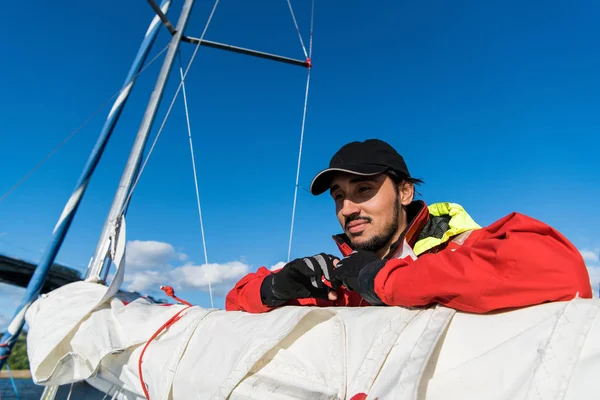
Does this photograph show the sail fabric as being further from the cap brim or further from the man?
the cap brim

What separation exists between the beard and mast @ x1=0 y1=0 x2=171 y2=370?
2390 mm

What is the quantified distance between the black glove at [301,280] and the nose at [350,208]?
368 millimetres

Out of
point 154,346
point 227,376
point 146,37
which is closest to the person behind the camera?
point 227,376

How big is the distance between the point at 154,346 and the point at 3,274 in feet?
49.4

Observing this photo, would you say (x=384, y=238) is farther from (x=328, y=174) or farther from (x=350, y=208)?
(x=328, y=174)

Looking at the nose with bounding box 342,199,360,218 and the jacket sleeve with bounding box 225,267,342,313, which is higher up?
the nose with bounding box 342,199,360,218

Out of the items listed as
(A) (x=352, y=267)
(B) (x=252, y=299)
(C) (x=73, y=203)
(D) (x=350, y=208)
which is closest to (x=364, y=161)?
(D) (x=350, y=208)

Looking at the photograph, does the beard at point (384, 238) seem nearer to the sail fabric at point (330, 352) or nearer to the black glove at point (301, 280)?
the black glove at point (301, 280)

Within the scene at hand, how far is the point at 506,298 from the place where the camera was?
0.89m

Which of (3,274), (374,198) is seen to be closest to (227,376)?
(374,198)

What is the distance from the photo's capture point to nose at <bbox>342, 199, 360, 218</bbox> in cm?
193

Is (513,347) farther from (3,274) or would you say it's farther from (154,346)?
(3,274)

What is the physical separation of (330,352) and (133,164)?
9.02ft

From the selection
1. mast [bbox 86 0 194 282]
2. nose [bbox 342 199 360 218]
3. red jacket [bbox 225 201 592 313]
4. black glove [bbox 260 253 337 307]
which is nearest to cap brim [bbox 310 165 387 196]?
nose [bbox 342 199 360 218]
